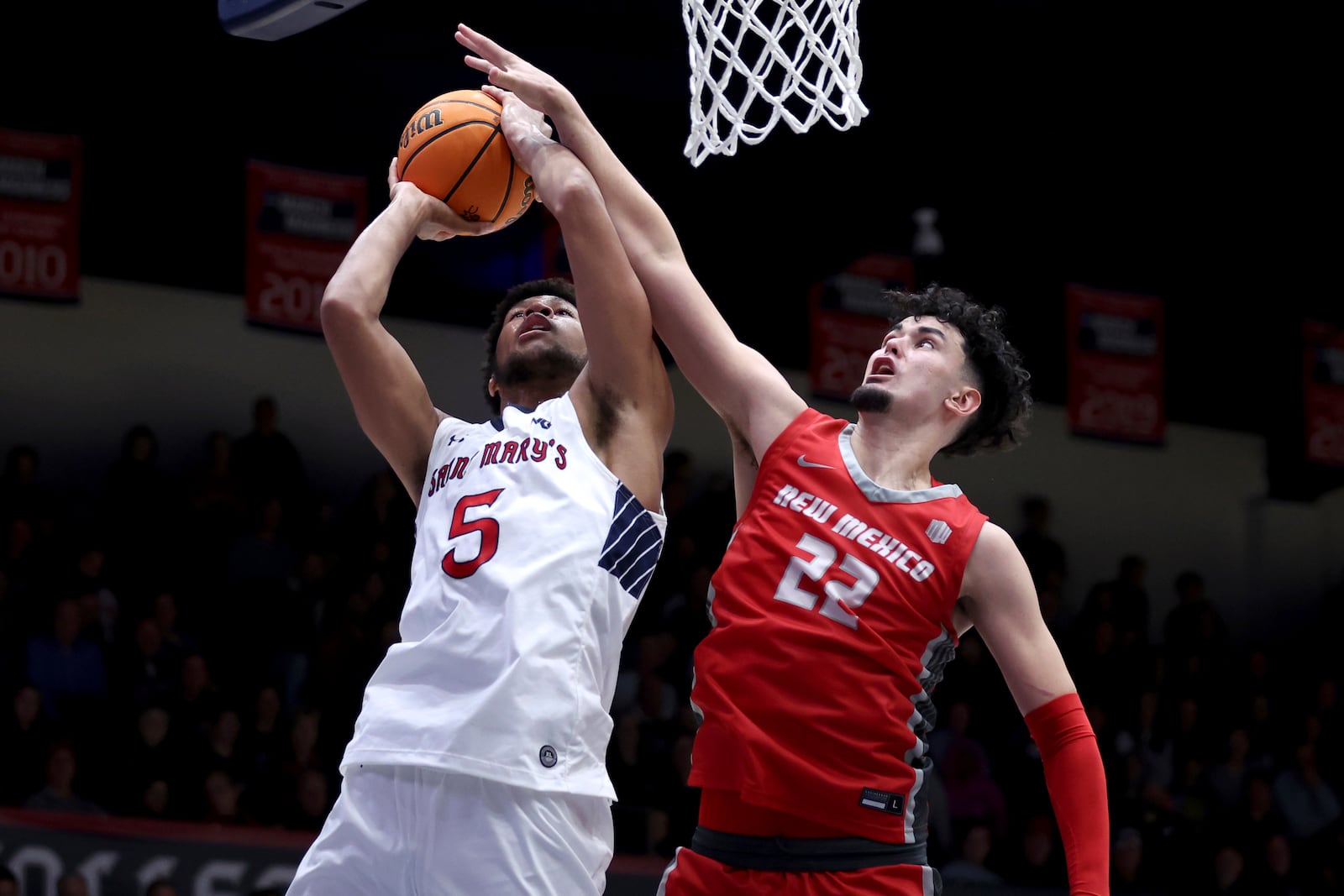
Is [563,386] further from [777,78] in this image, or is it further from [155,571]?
[155,571]

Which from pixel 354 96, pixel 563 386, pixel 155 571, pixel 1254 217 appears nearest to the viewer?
pixel 563 386

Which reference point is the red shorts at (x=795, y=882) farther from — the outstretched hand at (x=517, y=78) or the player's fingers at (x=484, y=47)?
the player's fingers at (x=484, y=47)

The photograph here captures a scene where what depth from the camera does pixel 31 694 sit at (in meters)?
8.08

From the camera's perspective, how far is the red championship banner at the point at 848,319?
37.6 feet

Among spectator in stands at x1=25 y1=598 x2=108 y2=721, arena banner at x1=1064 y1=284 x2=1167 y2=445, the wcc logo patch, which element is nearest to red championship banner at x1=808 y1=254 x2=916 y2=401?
arena banner at x1=1064 y1=284 x2=1167 y2=445

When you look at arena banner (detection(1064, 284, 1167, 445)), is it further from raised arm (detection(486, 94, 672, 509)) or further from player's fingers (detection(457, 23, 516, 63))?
raised arm (detection(486, 94, 672, 509))

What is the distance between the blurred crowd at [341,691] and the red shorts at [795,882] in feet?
17.3

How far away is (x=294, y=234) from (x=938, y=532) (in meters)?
7.72

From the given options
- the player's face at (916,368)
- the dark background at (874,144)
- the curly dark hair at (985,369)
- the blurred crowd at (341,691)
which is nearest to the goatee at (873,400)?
the player's face at (916,368)

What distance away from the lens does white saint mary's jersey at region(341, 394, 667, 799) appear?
308 centimetres

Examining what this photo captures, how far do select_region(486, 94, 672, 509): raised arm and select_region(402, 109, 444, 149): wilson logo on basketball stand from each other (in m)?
0.44

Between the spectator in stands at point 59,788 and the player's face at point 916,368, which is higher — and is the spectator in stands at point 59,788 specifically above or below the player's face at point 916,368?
below

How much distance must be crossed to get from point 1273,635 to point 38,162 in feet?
35.5

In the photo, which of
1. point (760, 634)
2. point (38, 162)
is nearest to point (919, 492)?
point (760, 634)
